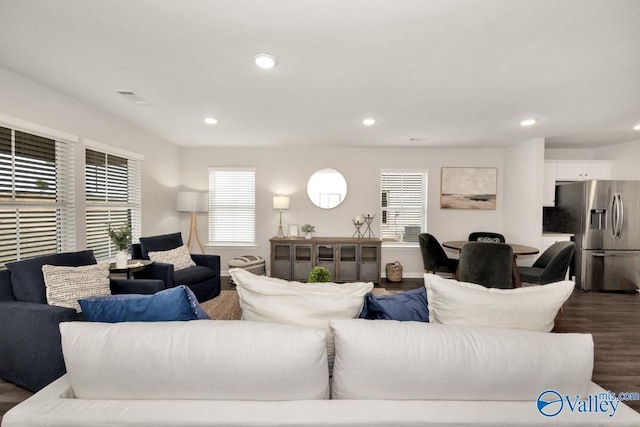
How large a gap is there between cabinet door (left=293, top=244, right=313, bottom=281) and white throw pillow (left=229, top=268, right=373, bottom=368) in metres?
3.82

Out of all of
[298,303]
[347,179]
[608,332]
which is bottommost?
[608,332]

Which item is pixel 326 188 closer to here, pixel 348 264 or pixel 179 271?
pixel 348 264

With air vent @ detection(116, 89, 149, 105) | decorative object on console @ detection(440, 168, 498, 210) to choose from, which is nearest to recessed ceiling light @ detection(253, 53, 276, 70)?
air vent @ detection(116, 89, 149, 105)

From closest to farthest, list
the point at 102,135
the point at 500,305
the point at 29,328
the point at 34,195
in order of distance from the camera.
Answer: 1. the point at 500,305
2. the point at 29,328
3. the point at 34,195
4. the point at 102,135

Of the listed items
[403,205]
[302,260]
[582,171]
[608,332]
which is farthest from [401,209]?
[608,332]

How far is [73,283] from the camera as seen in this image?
2361mm

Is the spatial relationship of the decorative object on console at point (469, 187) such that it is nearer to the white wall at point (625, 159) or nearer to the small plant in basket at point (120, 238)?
the white wall at point (625, 159)

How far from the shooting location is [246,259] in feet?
17.0

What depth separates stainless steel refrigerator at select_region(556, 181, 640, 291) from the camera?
466 cm

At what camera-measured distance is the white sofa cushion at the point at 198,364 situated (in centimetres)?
102

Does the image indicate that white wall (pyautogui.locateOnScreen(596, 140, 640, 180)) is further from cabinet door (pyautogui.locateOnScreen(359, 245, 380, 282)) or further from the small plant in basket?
the small plant in basket

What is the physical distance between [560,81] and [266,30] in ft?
8.24

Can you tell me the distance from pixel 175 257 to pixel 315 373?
11.1 ft

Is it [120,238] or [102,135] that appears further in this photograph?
[102,135]
